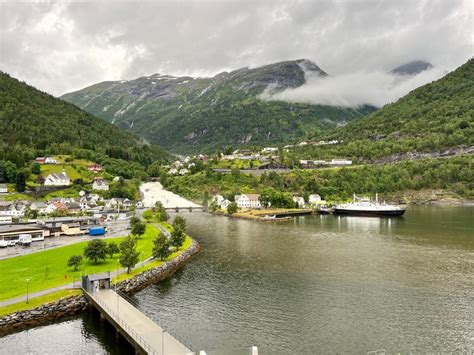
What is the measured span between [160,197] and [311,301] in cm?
10827

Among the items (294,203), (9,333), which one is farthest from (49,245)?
(294,203)

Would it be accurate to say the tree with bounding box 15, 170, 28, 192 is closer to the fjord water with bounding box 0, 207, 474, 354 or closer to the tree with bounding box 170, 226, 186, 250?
the fjord water with bounding box 0, 207, 474, 354

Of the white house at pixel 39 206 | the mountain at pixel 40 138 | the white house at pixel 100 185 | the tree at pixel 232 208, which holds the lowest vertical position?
the tree at pixel 232 208

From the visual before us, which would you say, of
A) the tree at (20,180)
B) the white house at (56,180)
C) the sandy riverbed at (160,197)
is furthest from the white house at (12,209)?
the sandy riverbed at (160,197)

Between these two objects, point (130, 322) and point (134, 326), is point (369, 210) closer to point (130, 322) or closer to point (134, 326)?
point (130, 322)

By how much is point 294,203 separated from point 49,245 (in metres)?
79.8

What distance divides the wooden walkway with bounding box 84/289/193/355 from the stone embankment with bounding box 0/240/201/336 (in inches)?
60.4

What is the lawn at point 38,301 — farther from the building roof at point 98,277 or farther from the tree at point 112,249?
the tree at point 112,249

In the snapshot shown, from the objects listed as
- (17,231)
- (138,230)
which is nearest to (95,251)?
(138,230)

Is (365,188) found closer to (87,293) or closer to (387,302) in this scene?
(387,302)

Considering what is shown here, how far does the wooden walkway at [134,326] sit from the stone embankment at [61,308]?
153 centimetres

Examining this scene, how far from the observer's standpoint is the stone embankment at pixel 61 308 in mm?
32562

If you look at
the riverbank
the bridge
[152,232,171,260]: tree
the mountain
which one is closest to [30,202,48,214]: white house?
the mountain

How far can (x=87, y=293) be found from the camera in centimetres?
3781
